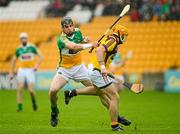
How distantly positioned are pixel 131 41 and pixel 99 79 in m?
23.8

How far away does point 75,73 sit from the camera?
55.3 ft

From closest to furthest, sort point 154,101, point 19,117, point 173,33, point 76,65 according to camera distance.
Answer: point 76,65 < point 19,117 < point 154,101 < point 173,33

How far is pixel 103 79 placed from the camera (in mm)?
15922

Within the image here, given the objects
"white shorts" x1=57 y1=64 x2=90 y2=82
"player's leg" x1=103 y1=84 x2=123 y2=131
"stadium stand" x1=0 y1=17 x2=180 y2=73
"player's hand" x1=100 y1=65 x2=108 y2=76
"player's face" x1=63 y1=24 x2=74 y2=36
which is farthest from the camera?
"stadium stand" x1=0 y1=17 x2=180 y2=73

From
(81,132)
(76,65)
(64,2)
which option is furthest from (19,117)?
(64,2)

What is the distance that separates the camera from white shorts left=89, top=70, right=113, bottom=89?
15.8 metres

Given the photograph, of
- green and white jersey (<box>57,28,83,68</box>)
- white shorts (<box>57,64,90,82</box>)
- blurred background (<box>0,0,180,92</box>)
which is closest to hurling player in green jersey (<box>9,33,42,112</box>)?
white shorts (<box>57,64,90,82</box>)

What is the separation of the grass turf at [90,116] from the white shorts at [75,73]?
1.17 metres

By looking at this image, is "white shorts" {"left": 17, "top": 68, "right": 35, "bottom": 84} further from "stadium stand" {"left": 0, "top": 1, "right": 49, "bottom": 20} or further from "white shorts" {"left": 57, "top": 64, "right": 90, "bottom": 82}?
"stadium stand" {"left": 0, "top": 1, "right": 49, "bottom": 20}

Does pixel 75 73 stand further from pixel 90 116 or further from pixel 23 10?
pixel 23 10

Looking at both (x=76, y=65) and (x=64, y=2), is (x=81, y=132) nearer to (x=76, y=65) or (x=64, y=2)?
(x=76, y=65)

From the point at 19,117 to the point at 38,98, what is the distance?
1005 cm

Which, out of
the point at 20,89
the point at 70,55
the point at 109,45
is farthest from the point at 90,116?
the point at 109,45

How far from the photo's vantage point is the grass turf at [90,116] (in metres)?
15.8
